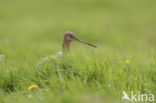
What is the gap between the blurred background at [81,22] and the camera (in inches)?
552

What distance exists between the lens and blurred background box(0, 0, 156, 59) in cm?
1403

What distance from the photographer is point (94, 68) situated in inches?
192

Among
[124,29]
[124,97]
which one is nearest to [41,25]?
[124,29]

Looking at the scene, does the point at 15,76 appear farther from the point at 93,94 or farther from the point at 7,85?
the point at 93,94

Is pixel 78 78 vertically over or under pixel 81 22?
under

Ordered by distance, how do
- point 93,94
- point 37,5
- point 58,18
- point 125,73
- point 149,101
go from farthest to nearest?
point 37,5, point 58,18, point 125,73, point 149,101, point 93,94

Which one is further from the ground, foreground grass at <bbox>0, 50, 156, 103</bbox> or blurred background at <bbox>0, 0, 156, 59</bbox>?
blurred background at <bbox>0, 0, 156, 59</bbox>

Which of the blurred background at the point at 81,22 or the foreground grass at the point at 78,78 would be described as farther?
the blurred background at the point at 81,22

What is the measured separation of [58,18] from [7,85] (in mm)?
12139

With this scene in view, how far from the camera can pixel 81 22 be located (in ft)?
52.0

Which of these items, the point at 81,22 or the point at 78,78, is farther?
the point at 81,22

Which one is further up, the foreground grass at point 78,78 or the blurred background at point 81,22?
the blurred background at point 81,22

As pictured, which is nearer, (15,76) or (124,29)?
(15,76)

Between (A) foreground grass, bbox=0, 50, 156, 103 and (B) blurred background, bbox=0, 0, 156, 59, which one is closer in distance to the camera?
(A) foreground grass, bbox=0, 50, 156, 103
